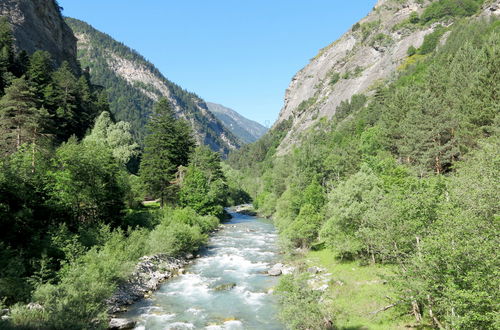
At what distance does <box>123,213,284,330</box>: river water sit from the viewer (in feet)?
74.1

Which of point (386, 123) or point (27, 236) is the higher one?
point (386, 123)

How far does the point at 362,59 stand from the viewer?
155750mm

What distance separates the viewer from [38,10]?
87562mm

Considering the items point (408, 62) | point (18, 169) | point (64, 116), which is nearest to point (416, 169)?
point (18, 169)

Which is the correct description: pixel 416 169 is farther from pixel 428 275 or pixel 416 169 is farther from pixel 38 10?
pixel 38 10

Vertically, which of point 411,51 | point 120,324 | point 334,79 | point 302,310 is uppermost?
point 411,51

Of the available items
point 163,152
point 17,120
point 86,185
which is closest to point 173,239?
point 86,185

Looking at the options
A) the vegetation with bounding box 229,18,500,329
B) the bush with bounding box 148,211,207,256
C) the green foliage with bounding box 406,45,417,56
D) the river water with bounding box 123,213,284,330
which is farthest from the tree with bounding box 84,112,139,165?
the green foliage with bounding box 406,45,417,56

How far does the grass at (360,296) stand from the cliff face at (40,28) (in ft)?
294

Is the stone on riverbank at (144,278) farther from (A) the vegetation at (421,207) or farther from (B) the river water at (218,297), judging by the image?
(A) the vegetation at (421,207)

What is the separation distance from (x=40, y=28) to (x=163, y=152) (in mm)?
60187

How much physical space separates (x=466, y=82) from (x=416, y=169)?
16769 millimetres

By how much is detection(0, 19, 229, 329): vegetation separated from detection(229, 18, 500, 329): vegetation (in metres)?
13.6

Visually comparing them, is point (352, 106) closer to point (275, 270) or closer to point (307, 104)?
point (307, 104)
